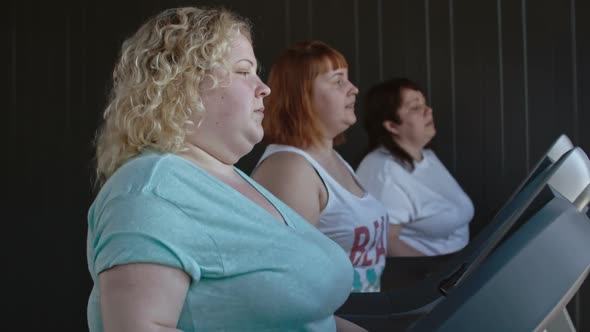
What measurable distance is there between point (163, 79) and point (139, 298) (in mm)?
384

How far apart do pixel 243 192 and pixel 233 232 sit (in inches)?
7.4

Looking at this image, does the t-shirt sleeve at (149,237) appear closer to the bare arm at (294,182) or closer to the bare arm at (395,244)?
the bare arm at (294,182)

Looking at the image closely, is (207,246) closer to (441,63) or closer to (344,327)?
(344,327)

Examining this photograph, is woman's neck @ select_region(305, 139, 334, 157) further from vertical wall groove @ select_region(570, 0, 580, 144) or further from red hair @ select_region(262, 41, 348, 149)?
vertical wall groove @ select_region(570, 0, 580, 144)

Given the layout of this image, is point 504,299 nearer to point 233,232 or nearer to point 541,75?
point 233,232

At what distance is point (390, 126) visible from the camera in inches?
142

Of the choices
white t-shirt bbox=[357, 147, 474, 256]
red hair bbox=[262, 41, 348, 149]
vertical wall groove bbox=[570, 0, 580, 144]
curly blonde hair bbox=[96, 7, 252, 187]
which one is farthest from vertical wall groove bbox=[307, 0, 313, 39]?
curly blonde hair bbox=[96, 7, 252, 187]

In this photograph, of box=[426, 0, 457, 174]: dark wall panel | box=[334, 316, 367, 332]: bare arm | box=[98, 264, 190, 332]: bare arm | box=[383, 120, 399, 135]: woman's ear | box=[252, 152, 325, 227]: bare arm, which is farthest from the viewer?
box=[426, 0, 457, 174]: dark wall panel

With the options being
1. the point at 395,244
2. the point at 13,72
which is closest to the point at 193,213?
the point at 395,244

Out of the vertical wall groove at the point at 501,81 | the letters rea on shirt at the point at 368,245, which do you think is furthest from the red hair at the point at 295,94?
the vertical wall groove at the point at 501,81

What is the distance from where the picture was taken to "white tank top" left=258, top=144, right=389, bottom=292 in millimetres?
2410

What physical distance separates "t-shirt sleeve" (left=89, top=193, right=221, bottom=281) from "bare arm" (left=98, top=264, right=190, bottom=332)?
1cm

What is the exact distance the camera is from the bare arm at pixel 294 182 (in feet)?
7.58

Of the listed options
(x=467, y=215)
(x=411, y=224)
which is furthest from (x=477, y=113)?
(x=411, y=224)
